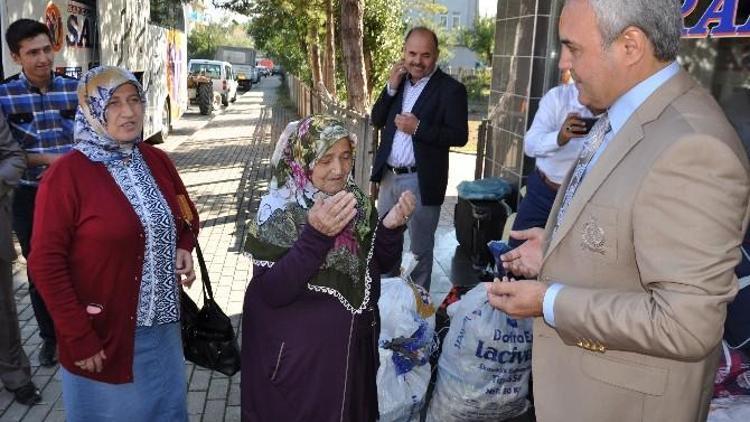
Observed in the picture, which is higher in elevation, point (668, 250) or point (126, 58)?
point (126, 58)

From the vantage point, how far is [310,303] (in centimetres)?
222

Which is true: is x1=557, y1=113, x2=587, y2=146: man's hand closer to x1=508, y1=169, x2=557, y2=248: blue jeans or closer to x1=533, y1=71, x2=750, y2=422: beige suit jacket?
x1=508, y1=169, x2=557, y2=248: blue jeans

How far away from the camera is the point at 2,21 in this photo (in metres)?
5.18

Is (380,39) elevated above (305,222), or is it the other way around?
(380,39)

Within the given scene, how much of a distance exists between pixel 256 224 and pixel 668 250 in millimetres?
1434

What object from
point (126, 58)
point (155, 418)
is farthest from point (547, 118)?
point (126, 58)

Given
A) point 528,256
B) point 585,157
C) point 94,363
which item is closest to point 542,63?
point 528,256

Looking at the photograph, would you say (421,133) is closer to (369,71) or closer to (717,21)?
(717,21)

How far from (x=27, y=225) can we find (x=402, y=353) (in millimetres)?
2614

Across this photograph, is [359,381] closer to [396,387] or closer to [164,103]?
[396,387]

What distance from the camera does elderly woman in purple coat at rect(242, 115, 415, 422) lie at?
220cm

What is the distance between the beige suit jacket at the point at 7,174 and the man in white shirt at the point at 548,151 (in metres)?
3.00

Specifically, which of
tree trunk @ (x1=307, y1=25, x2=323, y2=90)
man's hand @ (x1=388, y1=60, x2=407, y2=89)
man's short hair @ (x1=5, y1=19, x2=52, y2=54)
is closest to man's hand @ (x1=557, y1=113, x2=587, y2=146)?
man's hand @ (x1=388, y1=60, x2=407, y2=89)

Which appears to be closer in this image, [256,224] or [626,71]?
[626,71]
